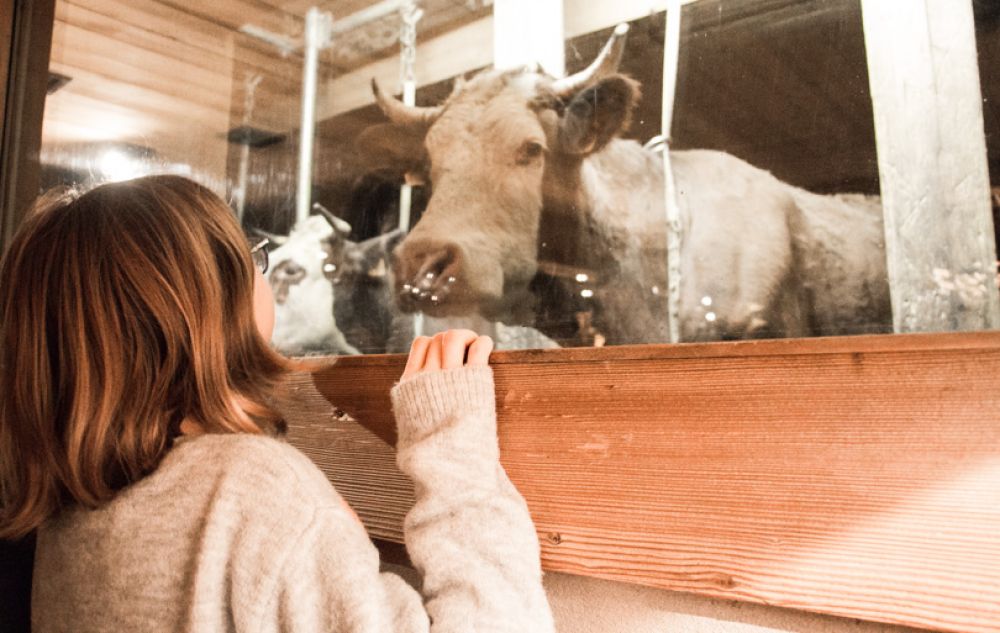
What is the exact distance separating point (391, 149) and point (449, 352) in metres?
0.46

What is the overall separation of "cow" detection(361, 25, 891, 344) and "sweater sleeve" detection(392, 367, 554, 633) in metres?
0.19

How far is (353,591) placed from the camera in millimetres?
535

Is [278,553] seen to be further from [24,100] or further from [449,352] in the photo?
[24,100]

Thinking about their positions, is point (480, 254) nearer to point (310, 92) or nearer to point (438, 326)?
point (438, 326)

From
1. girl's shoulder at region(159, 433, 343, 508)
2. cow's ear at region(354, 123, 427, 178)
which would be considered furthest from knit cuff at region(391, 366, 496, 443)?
cow's ear at region(354, 123, 427, 178)

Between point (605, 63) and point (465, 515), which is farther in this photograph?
point (605, 63)

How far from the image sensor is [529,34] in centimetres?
90

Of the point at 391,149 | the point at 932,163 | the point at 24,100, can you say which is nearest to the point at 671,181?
the point at 932,163

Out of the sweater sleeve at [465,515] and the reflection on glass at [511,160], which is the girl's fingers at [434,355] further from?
the reflection on glass at [511,160]

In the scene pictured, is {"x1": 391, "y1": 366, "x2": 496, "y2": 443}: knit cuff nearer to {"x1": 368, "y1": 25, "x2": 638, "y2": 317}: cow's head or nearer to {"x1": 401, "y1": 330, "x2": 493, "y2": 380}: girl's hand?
{"x1": 401, "y1": 330, "x2": 493, "y2": 380}: girl's hand

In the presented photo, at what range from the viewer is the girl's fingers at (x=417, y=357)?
0.72m

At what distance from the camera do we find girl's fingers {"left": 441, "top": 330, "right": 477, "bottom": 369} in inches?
27.6

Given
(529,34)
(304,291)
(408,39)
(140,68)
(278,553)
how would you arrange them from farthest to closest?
(140,68)
(304,291)
(408,39)
(529,34)
(278,553)

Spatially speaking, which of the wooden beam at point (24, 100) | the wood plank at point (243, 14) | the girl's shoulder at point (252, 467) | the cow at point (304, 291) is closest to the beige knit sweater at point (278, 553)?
the girl's shoulder at point (252, 467)
